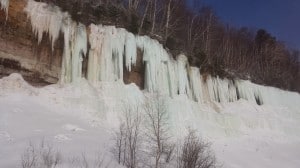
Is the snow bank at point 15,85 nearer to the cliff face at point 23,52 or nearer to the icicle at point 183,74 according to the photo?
the cliff face at point 23,52

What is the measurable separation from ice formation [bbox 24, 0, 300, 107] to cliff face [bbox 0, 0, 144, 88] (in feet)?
1.12

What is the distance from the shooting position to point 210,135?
2678 cm

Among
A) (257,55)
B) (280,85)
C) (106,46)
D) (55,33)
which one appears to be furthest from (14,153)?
(257,55)

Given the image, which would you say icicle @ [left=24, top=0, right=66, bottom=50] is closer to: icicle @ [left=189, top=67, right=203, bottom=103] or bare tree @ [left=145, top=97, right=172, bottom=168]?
bare tree @ [left=145, top=97, right=172, bottom=168]

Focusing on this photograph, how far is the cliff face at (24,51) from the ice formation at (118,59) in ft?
1.12

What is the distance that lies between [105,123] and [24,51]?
4.97 m

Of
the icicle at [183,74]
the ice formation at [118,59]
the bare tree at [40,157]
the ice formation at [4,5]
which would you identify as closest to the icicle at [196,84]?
the ice formation at [118,59]

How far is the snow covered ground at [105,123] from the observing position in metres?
16.8

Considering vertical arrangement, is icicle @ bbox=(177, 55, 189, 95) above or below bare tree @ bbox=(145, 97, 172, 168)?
above

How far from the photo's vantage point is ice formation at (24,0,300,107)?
850 inches

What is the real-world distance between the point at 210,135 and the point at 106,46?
27.7 ft

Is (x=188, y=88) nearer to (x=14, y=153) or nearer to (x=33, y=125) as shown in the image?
(x=33, y=125)

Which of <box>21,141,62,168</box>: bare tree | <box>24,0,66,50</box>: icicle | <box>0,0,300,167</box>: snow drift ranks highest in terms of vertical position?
<box>24,0,66,50</box>: icicle

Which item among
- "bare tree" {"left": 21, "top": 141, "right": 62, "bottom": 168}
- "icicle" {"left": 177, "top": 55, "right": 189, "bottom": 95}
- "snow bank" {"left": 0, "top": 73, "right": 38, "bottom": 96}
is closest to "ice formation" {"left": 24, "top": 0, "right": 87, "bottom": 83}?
"snow bank" {"left": 0, "top": 73, "right": 38, "bottom": 96}
